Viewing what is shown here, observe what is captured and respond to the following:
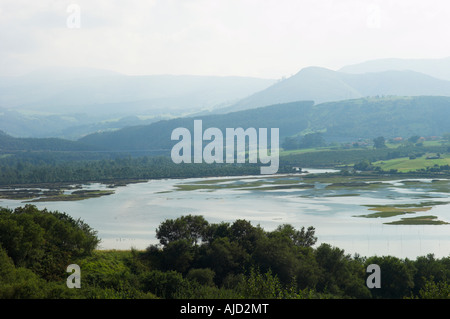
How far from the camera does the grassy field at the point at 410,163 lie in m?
110

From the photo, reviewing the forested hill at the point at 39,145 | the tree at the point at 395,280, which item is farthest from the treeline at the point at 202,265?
the forested hill at the point at 39,145

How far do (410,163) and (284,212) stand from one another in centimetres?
6143

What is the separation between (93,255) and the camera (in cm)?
3425

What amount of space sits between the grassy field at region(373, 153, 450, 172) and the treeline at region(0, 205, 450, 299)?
7900cm

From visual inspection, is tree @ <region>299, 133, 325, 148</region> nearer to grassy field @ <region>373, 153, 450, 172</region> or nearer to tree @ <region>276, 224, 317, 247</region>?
grassy field @ <region>373, 153, 450, 172</region>

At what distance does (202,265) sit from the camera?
3306 cm

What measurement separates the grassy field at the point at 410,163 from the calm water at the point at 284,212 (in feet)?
61.4

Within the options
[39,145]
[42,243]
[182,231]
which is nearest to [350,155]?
[39,145]

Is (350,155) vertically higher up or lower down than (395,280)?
higher up

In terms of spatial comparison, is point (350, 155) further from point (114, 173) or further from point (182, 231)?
point (182, 231)

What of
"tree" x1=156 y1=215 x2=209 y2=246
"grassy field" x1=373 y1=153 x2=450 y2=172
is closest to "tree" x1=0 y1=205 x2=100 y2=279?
"tree" x1=156 y1=215 x2=209 y2=246

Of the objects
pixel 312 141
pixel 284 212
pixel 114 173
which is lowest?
pixel 284 212

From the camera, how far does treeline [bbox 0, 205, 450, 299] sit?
28172 millimetres
